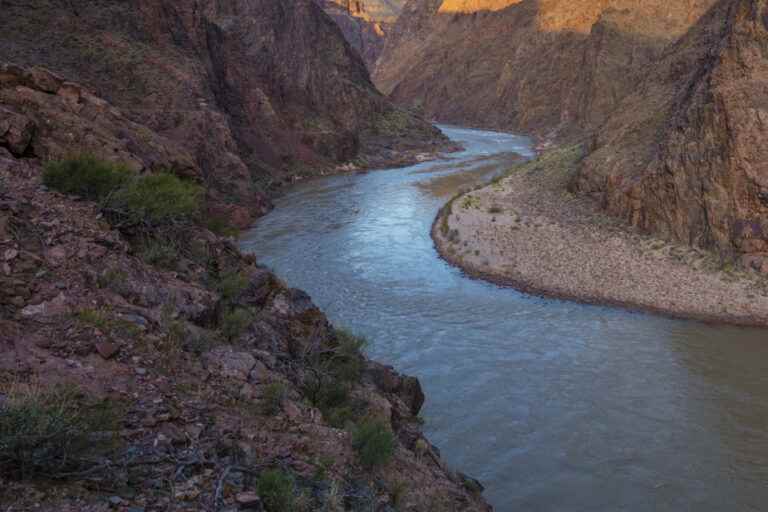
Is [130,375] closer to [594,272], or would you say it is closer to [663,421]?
[663,421]

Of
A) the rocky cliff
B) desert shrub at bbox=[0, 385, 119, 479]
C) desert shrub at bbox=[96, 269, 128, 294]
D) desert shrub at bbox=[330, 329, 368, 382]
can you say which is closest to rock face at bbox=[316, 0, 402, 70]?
desert shrub at bbox=[330, 329, 368, 382]

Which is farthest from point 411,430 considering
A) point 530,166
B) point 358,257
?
point 530,166

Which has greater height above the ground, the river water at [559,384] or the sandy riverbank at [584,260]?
the sandy riverbank at [584,260]

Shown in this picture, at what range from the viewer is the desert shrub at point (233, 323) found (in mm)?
6594

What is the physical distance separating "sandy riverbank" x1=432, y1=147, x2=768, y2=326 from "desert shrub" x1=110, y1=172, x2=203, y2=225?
1228 cm

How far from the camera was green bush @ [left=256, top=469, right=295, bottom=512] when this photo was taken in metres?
4.04

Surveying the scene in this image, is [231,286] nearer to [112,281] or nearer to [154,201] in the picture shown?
[154,201]

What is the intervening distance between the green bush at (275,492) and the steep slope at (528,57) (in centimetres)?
3627

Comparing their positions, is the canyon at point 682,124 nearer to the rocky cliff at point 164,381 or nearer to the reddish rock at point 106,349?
the rocky cliff at point 164,381

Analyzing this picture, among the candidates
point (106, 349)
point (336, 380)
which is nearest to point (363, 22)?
point (336, 380)

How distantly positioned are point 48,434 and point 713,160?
2017cm

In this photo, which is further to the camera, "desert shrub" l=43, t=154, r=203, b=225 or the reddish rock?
"desert shrub" l=43, t=154, r=203, b=225

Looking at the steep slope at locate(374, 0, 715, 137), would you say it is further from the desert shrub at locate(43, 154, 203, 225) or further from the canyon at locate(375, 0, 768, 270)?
the desert shrub at locate(43, 154, 203, 225)

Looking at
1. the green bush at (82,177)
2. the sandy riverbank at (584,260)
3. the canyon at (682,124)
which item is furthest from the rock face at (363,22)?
the green bush at (82,177)
